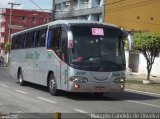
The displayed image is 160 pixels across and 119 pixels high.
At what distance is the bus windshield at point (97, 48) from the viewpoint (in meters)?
18.4

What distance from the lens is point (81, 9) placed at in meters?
76.3

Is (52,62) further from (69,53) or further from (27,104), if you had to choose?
(27,104)

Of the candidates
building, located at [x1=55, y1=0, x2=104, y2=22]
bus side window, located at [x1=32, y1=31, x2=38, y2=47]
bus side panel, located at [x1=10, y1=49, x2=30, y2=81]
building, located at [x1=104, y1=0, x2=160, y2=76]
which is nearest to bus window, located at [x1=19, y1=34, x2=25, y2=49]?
bus side panel, located at [x1=10, y1=49, x2=30, y2=81]

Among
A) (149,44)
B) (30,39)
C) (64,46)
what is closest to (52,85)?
(64,46)

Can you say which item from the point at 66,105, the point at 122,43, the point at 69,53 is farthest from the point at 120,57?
the point at 66,105

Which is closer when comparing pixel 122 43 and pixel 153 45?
pixel 122 43

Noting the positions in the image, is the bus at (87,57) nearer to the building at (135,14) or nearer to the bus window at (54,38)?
the bus window at (54,38)

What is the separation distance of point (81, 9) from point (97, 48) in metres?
58.2

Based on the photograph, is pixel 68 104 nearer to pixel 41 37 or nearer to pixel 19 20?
pixel 41 37

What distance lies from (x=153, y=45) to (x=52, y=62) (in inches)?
545

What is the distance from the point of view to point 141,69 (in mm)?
56062

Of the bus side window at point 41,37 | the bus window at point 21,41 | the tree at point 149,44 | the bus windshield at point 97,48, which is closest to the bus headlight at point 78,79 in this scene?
the bus windshield at point 97,48

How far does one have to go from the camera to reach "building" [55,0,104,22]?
2837 inches

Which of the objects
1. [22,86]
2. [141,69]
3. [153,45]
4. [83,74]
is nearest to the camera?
[83,74]
